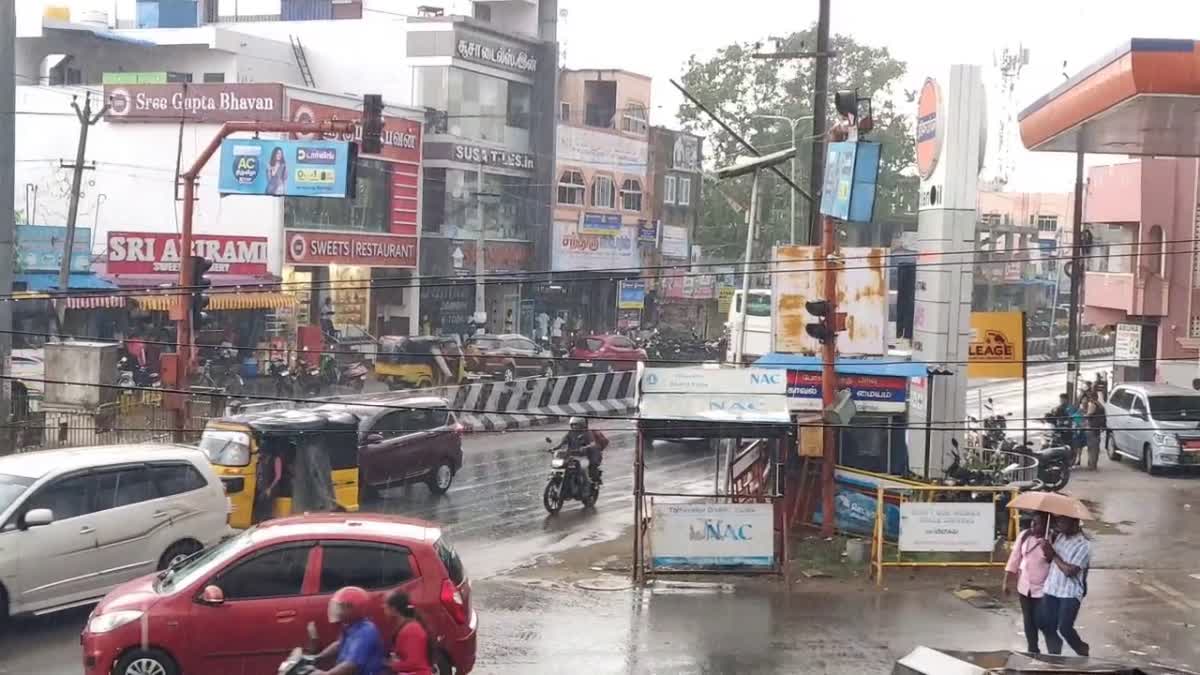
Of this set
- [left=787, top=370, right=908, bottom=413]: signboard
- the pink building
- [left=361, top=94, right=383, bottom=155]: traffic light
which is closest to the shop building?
the pink building

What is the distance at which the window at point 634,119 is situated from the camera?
6378 centimetres

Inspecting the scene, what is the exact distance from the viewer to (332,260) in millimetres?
44531

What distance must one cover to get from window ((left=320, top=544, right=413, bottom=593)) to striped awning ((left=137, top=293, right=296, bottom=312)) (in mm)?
29456

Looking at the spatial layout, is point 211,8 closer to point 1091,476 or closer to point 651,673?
point 1091,476

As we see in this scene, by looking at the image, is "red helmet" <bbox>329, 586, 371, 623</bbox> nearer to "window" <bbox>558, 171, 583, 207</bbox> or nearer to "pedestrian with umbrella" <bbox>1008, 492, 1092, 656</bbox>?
"pedestrian with umbrella" <bbox>1008, 492, 1092, 656</bbox>

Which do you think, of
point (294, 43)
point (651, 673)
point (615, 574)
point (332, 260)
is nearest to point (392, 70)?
point (294, 43)

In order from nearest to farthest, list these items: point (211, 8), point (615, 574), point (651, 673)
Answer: point (651, 673) → point (615, 574) → point (211, 8)

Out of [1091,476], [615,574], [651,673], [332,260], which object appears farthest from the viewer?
[332,260]

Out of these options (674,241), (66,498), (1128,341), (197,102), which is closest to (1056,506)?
(66,498)

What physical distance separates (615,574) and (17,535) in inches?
267

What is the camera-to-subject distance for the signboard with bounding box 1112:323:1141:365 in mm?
35250

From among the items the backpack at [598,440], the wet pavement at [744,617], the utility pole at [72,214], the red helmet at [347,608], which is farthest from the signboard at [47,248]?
the red helmet at [347,608]

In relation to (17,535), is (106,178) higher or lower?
higher

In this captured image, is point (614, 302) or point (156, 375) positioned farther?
point (614, 302)
